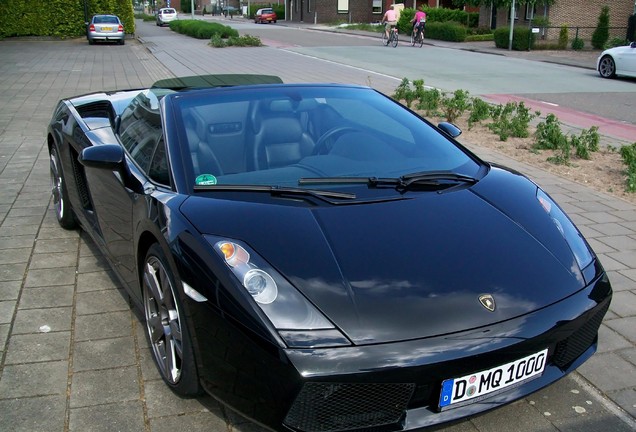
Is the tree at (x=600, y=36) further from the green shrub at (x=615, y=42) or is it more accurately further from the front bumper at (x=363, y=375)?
the front bumper at (x=363, y=375)

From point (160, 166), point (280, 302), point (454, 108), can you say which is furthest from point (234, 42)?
point (280, 302)

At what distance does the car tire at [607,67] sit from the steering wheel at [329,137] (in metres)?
17.1

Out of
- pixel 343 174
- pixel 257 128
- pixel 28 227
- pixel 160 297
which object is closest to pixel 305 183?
pixel 343 174

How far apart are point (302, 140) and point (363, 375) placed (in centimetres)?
165

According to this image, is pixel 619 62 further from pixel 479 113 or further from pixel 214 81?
pixel 214 81

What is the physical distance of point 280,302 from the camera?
7.80 ft

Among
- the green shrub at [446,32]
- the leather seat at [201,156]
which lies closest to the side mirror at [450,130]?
the leather seat at [201,156]

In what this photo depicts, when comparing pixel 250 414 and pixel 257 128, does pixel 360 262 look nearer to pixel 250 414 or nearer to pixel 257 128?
pixel 250 414


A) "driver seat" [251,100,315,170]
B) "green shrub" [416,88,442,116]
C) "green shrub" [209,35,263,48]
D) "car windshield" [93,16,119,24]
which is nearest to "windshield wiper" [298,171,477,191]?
"driver seat" [251,100,315,170]

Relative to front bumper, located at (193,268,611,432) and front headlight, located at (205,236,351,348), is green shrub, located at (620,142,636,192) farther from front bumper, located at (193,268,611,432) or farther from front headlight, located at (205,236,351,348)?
front headlight, located at (205,236,351,348)

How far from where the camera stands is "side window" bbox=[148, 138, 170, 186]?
318 centimetres

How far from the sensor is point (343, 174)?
326cm

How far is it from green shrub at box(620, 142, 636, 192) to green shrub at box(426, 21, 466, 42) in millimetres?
29912

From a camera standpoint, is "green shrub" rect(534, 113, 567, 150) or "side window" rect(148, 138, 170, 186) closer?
"side window" rect(148, 138, 170, 186)
